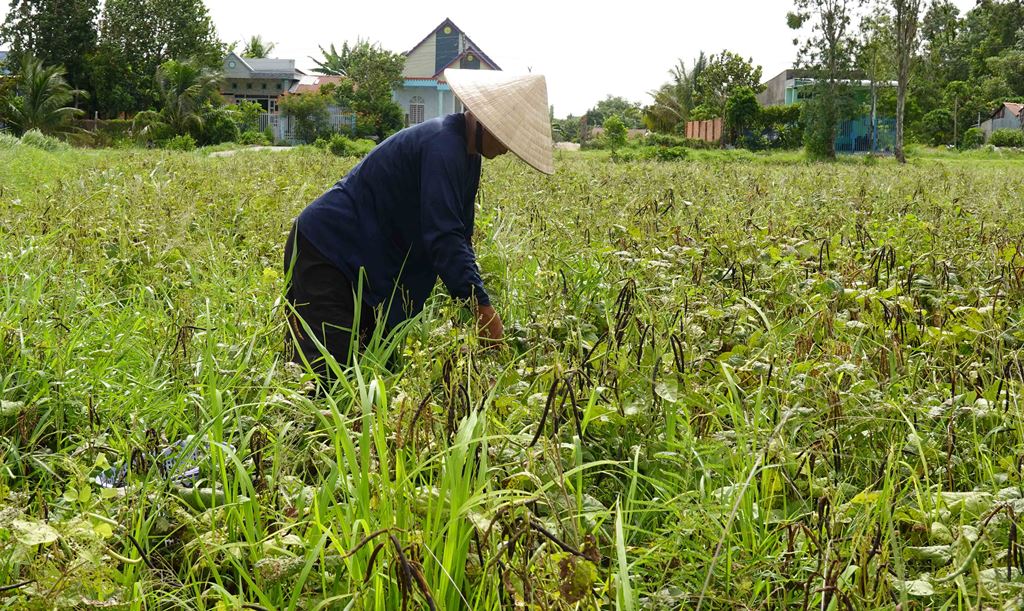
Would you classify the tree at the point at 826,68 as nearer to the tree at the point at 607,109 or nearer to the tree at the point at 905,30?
the tree at the point at 905,30

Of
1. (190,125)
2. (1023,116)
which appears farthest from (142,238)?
(1023,116)

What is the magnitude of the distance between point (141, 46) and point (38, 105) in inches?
451

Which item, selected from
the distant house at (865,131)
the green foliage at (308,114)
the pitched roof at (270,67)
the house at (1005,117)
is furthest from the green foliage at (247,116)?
the house at (1005,117)

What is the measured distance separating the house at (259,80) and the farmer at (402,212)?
54.8 metres

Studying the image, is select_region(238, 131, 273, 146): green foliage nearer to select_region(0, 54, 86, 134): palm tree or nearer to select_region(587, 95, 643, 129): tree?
select_region(0, 54, 86, 134): palm tree

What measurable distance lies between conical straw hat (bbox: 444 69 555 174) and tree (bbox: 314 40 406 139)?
38267 mm

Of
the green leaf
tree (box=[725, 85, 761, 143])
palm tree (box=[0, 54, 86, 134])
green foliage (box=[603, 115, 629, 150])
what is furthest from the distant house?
the green leaf

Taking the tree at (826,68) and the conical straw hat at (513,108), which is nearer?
the conical straw hat at (513,108)

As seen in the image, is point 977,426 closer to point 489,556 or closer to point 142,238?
point 489,556

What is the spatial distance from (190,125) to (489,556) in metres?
38.0

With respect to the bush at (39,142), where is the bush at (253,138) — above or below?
above

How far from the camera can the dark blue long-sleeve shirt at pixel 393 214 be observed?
3289mm

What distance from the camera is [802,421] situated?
2.32m

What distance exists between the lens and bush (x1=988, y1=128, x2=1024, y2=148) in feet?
113
